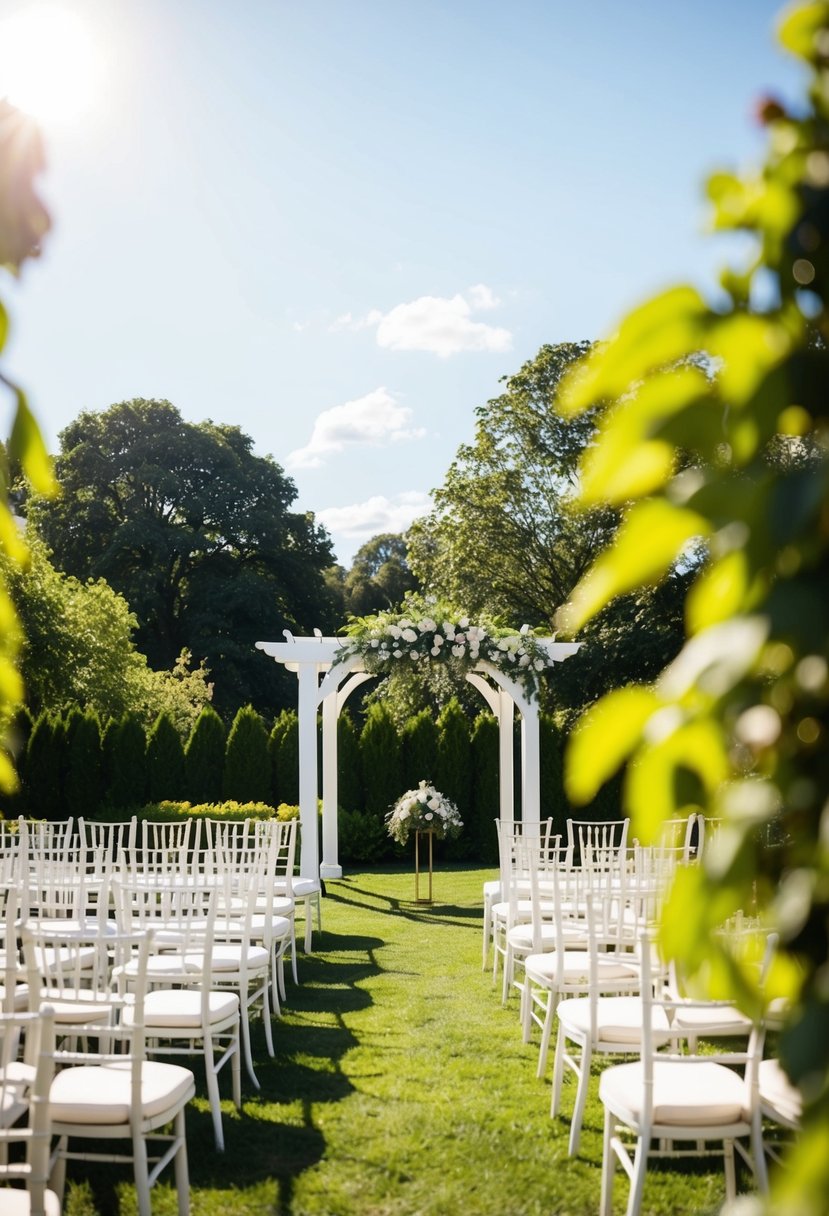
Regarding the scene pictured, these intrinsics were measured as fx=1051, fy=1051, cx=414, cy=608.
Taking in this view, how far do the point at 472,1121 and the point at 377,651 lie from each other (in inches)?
304

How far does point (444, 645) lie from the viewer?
1195 cm

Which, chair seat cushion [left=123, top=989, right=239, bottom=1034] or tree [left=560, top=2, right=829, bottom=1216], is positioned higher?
tree [left=560, top=2, right=829, bottom=1216]

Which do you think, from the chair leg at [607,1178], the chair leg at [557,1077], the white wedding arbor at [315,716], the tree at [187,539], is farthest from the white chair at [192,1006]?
the tree at [187,539]

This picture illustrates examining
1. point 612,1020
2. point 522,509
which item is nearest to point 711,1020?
point 612,1020

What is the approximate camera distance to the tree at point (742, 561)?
1.83 feet

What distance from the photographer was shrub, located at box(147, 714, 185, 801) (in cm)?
1650

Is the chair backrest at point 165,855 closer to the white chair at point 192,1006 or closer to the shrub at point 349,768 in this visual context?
the white chair at point 192,1006

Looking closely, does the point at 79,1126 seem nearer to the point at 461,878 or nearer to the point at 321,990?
the point at 321,990

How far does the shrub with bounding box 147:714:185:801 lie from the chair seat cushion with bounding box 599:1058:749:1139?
13.6 metres

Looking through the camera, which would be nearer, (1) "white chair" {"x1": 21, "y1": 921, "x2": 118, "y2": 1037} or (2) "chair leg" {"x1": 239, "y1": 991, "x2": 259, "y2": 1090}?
(1) "white chair" {"x1": 21, "y1": 921, "x2": 118, "y2": 1037}

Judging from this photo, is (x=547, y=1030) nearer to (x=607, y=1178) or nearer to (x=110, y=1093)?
(x=607, y=1178)

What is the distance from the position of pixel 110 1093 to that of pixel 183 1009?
114 cm

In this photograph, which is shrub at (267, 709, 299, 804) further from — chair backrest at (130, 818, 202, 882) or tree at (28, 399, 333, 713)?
tree at (28, 399, 333, 713)

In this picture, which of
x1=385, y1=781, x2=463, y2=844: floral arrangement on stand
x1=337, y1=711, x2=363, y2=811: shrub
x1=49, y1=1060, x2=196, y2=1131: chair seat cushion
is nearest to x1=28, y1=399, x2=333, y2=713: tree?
x1=337, y1=711, x2=363, y2=811: shrub
